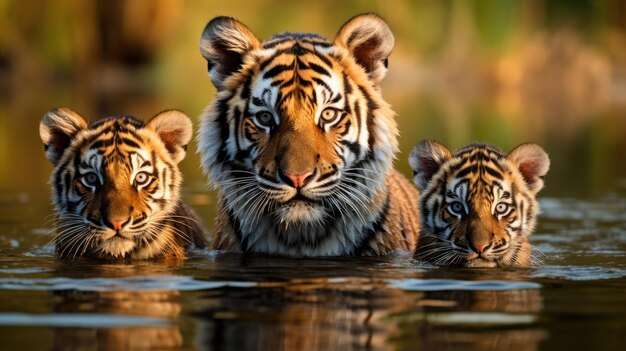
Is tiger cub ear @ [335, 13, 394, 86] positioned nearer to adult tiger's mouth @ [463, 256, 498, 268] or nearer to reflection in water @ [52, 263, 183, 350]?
adult tiger's mouth @ [463, 256, 498, 268]

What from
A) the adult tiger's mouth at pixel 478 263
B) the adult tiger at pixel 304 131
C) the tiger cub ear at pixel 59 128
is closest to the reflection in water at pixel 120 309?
the adult tiger at pixel 304 131

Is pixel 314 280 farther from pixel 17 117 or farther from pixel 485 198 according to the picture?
pixel 17 117

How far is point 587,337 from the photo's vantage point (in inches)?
201

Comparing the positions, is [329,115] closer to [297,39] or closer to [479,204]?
[297,39]

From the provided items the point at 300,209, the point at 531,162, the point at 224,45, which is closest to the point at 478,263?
the point at 531,162

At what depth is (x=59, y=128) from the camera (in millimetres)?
7695

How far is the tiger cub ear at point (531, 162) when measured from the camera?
24.6 feet

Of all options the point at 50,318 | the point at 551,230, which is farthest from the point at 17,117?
the point at 50,318

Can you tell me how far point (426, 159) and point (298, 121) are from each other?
42.9 inches

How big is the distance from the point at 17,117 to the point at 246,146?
1849cm

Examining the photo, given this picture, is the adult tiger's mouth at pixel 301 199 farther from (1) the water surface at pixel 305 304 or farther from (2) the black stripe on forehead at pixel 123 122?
(2) the black stripe on forehead at pixel 123 122

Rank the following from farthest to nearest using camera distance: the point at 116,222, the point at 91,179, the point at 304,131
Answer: the point at 91,179 → the point at 116,222 → the point at 304,131

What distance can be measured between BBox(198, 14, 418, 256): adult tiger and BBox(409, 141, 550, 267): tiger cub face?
29cm

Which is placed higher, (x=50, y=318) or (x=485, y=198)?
(x=485, y=198)
